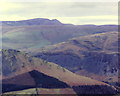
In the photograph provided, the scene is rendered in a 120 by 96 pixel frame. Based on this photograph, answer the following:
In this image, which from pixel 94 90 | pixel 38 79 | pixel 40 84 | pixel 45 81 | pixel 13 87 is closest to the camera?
pixel 13 87

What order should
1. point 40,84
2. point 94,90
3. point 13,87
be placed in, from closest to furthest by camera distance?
1. point 13,87
2. point 40,84
3. point 94,90

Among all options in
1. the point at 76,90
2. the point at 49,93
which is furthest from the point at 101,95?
the point at 49,93

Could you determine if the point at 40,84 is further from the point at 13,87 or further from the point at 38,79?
the point at 13,87

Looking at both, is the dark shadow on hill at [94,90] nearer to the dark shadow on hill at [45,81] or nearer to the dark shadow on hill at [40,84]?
the dark shadow on hill at [40,84]

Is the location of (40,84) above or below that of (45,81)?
below

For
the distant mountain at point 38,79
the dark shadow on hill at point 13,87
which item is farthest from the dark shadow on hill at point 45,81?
the dark shadow on hill at point 13,87

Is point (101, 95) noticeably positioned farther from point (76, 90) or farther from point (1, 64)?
point (1, 64)

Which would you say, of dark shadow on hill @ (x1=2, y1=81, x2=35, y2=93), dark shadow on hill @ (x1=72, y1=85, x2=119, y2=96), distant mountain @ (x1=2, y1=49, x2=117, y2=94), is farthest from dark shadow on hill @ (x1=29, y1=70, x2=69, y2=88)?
dark shadow on hill @ (x1=72, y1=85, x2=119, y2=96)

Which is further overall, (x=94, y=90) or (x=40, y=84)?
(x=94, y=90)

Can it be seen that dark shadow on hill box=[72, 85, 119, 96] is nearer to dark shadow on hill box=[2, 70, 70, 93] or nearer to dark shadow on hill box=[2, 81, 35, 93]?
dark shadow on hill box=[2, 70, 70, 93]

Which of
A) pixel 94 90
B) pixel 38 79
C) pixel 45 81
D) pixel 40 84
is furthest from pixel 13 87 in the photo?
pixel 94 90
